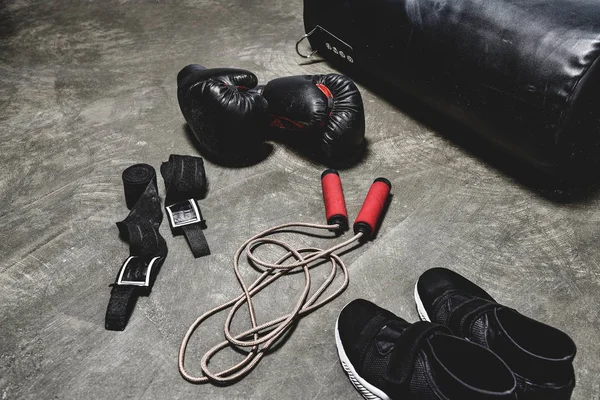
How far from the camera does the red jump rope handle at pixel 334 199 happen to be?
1987mm

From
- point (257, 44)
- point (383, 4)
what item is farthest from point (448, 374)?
point (257, 44)

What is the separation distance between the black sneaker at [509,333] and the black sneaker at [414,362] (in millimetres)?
87

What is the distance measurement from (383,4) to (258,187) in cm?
110

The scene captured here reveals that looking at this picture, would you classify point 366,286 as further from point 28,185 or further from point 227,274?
point 28,185

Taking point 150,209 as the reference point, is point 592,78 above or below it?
above

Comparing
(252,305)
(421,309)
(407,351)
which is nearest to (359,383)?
(407,351)

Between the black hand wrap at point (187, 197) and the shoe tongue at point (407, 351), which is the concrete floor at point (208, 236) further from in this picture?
the shoe tongue at point (407, 351)

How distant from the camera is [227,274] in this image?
74.0 inches

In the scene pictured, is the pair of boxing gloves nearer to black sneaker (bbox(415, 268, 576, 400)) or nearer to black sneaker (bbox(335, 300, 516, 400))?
black sneaker (bbox(415, 268, 576, 400))

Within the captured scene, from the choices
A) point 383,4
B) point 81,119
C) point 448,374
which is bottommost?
point 81,119

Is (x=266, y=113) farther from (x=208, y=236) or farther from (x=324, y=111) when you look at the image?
(x=208, y=236)

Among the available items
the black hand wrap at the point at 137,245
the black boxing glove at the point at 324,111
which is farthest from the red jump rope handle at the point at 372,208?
the black hand wrap at the point at 137,245

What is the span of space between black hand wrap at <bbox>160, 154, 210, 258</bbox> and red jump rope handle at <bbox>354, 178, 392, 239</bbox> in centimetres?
58

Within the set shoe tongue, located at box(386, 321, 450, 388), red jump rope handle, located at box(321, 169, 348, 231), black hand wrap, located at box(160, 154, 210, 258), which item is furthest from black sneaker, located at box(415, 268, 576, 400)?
black hand wrap, located at box(160, 154, 210, 258)
